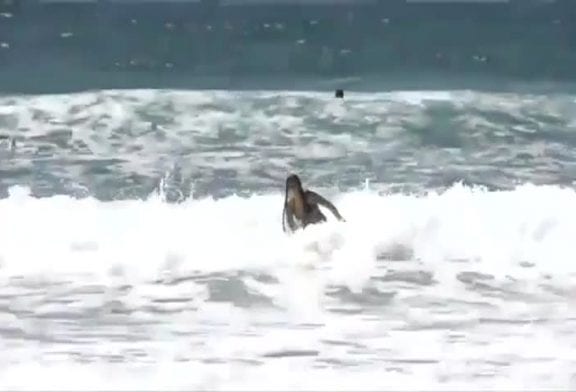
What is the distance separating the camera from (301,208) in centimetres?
468

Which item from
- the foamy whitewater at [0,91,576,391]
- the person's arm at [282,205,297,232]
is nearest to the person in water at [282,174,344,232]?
the person's arm at [282,205,297,232]

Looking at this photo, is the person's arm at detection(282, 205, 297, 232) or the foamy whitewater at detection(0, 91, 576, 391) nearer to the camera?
the foamy whitewater at detection(0, 91, 576, 391)

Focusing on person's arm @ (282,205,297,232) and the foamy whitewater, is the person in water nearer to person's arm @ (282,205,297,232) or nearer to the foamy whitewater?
person's arm @ (282,205,297,232)

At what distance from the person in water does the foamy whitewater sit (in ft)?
0.34

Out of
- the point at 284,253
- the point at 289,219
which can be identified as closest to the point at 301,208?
the point at 289,219

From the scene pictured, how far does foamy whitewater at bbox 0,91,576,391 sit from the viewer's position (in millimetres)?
2852

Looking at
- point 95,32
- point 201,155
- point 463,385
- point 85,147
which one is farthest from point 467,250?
point 95,32

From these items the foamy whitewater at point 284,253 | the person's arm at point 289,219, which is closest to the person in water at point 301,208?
the person's arm at point 289,219

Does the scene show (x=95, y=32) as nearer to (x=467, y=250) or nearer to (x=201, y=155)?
(x=201, y=155)

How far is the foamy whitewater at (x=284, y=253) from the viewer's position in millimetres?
2852

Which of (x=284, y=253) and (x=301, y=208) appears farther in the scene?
(x=301, y=208)

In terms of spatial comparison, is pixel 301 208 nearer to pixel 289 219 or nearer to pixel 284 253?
pixel 289 219

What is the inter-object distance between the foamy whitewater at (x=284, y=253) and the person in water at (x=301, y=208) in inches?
4.1

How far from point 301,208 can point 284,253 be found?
367mm
